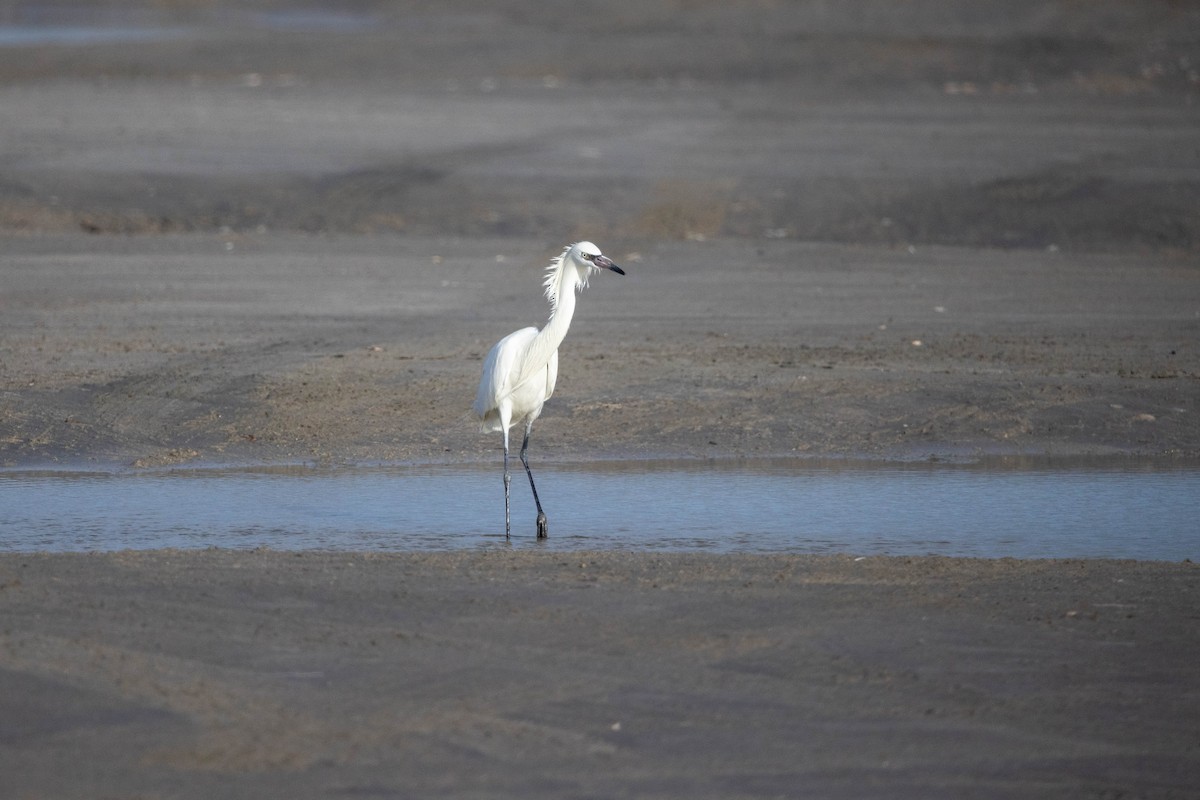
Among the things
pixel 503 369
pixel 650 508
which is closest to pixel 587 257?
pixel 503 369

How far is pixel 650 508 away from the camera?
28.2ft

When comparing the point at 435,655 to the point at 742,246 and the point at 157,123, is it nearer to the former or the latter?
the point at 742,246

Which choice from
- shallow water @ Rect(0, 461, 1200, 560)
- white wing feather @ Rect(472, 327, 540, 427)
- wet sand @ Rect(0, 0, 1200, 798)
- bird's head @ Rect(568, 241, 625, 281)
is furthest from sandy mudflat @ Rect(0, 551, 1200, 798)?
bird's head @ Rect(568, 241, 625, 281)

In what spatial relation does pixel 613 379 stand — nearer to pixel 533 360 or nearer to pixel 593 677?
pixel 533 360

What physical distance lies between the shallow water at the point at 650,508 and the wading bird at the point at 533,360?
503 millimetres

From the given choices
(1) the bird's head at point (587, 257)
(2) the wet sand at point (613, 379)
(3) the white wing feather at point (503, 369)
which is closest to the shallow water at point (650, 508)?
(2) the wet sand at point (613, 379)

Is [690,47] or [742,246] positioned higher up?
[690,47]

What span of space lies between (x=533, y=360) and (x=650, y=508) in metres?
1.04

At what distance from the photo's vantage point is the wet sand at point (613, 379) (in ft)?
17.0

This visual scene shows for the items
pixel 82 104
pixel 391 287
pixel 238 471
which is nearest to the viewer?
pixel 238 471

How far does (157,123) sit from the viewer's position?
74.5 feet

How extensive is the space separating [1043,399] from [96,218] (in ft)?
36.5

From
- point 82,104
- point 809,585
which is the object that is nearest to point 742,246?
point 809,585

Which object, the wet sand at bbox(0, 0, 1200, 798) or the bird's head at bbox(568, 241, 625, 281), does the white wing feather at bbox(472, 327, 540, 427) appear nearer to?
the bird's head at bbox(568, 241, 625, 281)
